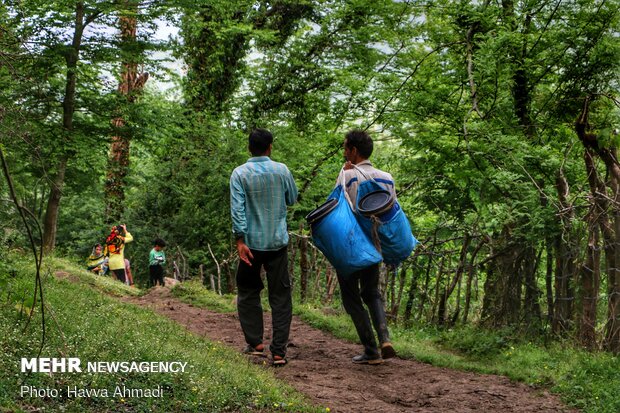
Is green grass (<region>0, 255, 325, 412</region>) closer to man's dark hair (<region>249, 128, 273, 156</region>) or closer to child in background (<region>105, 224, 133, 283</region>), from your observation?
man's dark hair (<region>249, 128, 273, 156</region>)

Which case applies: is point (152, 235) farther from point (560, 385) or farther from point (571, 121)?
point (560, 385)

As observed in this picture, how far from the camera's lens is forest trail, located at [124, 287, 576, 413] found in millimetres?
5234

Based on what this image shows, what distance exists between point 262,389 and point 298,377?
3.53ft

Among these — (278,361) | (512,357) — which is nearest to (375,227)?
(278,361)

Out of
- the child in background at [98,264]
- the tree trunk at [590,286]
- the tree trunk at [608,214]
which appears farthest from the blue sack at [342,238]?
the child in background at [98,264]

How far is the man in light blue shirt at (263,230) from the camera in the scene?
20.6ft

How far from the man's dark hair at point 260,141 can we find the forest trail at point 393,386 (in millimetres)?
1951

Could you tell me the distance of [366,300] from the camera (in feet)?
21.4

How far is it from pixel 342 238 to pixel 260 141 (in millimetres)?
1207


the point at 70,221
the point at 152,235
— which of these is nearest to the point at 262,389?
the point at 152,235

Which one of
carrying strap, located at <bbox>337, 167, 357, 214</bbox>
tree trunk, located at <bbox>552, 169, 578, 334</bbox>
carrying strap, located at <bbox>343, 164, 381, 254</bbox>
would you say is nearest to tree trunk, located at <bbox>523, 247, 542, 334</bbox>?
tree trunk, located at <bbox>552, 169, 578, 334</bbox>

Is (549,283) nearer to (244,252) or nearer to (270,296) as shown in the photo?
(270,296)

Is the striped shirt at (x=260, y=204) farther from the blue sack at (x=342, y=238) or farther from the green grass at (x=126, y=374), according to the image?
the green grass at (x=126, y=374)

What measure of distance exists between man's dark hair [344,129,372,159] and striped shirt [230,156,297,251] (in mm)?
720
